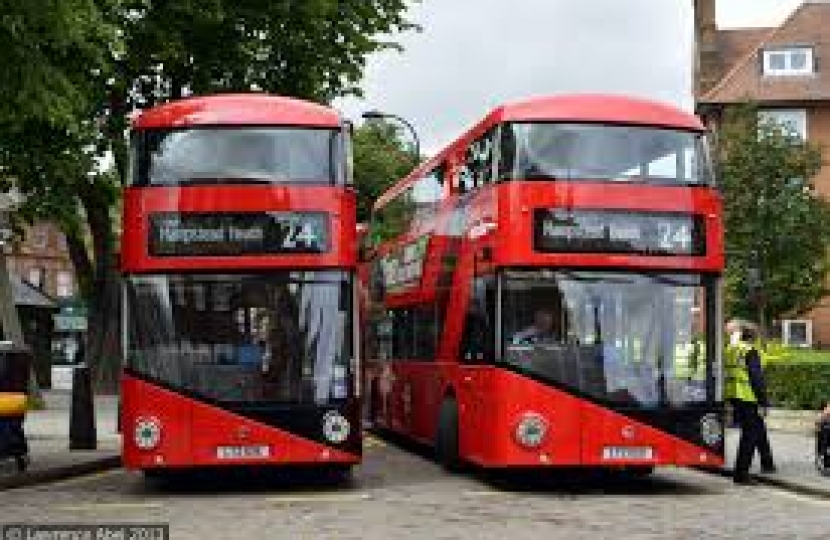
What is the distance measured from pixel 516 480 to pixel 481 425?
1628 millimetres

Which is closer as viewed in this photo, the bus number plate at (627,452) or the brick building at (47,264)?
the bus number plate at (627,452)

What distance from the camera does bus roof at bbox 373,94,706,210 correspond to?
17.0m

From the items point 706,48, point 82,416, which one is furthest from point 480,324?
point 706,48

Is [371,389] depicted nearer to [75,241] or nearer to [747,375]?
[747,375]

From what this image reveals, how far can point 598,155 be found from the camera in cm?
1686

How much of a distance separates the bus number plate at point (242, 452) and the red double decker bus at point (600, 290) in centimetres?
235

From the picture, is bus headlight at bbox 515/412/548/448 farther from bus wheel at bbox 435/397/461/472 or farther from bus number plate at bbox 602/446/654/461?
bus wheel at bbox 435/397/461/472

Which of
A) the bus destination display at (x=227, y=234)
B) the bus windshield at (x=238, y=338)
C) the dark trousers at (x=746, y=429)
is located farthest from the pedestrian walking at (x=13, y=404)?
the dark trousers at (x=746, y=429)

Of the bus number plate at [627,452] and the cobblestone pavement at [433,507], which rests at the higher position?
the bus number plate at [627,452]

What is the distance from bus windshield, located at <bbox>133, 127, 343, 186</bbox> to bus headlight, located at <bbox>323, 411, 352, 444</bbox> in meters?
2.48

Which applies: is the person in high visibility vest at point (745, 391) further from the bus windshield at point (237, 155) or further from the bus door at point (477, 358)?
the bus windshield at point (237, 155)

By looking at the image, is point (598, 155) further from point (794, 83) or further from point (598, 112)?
point (794, 83)

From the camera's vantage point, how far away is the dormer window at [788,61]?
2677 inches

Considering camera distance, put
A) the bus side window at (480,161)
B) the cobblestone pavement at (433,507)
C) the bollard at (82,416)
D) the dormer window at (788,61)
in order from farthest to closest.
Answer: the dormer window at (788,61), the bollard at (82,416), the bus side window at (480,161), the cobblestone pavement at (433,507)
